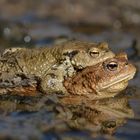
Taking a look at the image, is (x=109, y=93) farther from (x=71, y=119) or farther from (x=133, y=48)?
(x=133, y=48)

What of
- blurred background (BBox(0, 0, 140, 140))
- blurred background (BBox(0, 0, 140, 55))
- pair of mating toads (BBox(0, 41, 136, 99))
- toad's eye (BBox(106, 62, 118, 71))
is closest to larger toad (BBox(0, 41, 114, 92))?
pair of mating toads (BBox(0, 41, 136, 99))

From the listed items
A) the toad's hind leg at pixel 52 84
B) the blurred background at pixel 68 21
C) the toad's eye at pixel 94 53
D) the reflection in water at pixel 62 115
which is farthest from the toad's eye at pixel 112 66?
the blurred background at pixel 68 21

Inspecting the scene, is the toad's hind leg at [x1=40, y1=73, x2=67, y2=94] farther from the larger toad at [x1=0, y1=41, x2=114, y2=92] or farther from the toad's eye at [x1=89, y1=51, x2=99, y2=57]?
the toad's eye at [x1=89, y1=51, x2=99, y2=57]

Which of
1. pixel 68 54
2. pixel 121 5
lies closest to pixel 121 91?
pixel 68 54

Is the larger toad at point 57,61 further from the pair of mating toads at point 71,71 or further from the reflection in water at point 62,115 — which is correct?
the reflection in water at point 62,115

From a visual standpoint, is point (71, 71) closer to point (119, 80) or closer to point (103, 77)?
point (103, 77)

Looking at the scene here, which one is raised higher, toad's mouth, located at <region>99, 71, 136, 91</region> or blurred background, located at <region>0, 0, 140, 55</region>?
blurred background, located at <region>0, 0, 140, 55</region>
